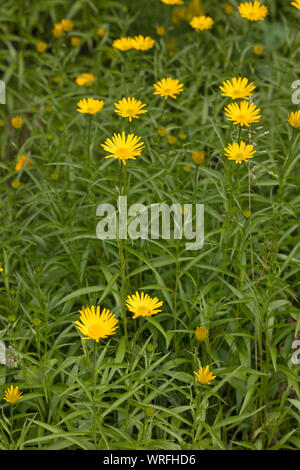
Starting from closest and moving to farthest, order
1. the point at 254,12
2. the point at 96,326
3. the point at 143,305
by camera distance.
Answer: the point at 96,326 → the point at 143,305 → the point at 254,12

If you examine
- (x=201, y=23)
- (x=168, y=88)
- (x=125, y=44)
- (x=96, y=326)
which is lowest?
(x=96, y=326)

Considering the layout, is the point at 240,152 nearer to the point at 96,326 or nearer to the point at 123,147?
the point at 123,147

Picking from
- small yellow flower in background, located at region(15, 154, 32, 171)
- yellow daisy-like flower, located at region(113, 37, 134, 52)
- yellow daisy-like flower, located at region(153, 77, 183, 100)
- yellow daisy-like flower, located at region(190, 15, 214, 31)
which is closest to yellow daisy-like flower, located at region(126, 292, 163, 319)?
yellow daisy-like flower, located at region(153, 77, 183, 100)

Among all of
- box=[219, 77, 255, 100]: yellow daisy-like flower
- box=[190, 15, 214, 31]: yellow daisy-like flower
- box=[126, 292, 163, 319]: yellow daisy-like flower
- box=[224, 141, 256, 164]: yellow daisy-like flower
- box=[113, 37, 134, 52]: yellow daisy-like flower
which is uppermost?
box=[190, 15, 214, 31]: yellow daisy-like flower

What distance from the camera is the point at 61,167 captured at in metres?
2.73

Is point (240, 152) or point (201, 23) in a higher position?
point (201, 23)

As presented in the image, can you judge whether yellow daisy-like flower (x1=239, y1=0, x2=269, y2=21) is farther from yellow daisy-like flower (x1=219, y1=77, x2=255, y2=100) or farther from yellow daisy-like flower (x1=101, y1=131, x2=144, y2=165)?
yellow daisy-like flower (x1=101, y1=131, x2=144, y2=165)

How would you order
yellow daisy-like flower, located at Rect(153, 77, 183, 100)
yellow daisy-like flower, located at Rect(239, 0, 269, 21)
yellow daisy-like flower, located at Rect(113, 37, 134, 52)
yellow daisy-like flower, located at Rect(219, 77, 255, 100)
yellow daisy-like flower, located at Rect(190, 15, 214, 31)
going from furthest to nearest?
yellow daisy-like flower, located at Rect(190, 15, 214, 31) → yellow daisy-like flower, located at Rect(113, 37, 134, 52) → yellow daisy-like flower, located at Rect(239, 0, 269, 21) → yellow daisy-like flower, located at Rect(153, 77, 183, 100) → yellow daisy-like flower, located at Rect(219, 77, 255, 100)

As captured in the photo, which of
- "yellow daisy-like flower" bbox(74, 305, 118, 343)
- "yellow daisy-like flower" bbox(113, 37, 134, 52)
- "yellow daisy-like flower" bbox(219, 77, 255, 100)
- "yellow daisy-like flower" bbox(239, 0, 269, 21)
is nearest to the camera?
"yellow daisy-like flower" bbox(74, 305, 118, 343)

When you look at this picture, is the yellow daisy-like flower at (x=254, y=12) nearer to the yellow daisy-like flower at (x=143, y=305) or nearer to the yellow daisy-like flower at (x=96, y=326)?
the yellow daisy-like flower at (x=143, y=305)

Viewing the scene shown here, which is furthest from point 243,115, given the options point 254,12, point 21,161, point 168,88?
point 21,161

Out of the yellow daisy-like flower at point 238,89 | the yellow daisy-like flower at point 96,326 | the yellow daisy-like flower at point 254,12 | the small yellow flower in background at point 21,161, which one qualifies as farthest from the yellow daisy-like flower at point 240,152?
the small yellow flower in background at point 21,161
